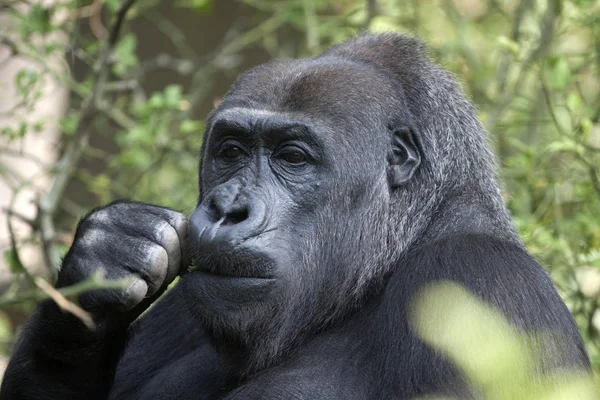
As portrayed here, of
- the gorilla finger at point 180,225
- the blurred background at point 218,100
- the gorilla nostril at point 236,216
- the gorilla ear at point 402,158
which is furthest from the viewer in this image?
A: the blurred background at point 218,100

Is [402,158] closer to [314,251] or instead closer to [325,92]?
[325,92]

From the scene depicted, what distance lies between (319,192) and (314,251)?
0.25 m

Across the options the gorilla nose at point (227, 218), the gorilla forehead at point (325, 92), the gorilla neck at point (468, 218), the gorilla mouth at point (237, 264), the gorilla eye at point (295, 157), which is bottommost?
the gorilla mouth at point (237, 264)

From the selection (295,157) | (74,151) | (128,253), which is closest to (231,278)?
(128,253)

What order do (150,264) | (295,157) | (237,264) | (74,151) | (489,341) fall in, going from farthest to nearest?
1. (74,151)
2. (295,157)
3. (150,264)
4. (237,264)
5. (489,341)

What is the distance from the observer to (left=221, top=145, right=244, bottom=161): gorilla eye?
4.13 metres

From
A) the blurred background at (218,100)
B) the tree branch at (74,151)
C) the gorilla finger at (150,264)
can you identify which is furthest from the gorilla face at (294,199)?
the tree branch at (74,151)

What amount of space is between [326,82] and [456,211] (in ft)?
2.59

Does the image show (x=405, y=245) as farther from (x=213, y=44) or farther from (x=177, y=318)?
(x=213, y=44)

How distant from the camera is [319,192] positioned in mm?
3957

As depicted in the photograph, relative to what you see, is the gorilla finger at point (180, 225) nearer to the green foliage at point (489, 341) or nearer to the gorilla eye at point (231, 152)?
the gorilla eye at point (231, 152)

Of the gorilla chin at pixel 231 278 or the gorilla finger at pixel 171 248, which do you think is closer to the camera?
the gorilla chin at pixel 231 278

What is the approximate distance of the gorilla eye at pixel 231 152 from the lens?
4127mm

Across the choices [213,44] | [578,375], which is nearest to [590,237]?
[578,375]
